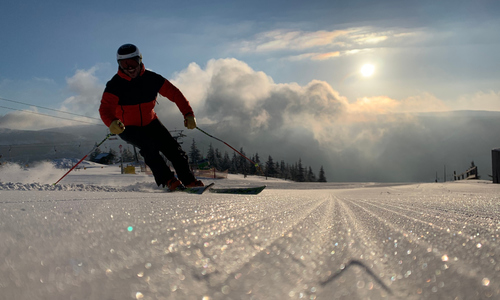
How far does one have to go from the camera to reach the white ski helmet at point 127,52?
3.59 m

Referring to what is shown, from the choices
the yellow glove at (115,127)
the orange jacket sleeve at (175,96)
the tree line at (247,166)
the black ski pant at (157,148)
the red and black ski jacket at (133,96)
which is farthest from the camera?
the tree line at (247,166)

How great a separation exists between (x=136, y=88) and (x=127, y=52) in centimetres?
45

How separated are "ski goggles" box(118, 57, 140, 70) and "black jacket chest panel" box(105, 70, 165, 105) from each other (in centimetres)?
15

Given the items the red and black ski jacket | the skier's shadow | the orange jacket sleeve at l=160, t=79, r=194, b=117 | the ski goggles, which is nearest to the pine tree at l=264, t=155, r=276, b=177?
the orange jacket sleeve at l=160, t=79, r=194, b=117

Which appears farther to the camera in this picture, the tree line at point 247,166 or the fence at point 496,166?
the tree line at point 247,166

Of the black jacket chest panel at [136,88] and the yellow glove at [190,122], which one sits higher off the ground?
the black jacket chest panel at [136,88]

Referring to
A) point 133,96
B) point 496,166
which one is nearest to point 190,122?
point 133,96

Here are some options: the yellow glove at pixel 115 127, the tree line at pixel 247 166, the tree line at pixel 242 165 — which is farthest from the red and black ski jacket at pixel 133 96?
the tree line at pixel 247 166

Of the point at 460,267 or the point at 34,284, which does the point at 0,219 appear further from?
the point at 460,267

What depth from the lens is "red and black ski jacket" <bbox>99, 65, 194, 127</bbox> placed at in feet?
11.7

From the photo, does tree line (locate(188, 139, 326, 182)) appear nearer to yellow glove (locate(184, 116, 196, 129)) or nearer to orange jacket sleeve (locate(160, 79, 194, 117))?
orange jacket sleeve (locate(160, 79, 194, 117))

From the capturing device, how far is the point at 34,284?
0.35 metres

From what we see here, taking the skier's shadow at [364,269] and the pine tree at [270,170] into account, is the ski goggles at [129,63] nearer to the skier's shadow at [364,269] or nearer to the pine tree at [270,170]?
the skier's shadow at [364,269]

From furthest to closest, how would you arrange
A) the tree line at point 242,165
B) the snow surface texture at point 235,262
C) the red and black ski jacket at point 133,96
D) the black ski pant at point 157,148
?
1. the tree line at point 242,165
2. the black ski pant at point 157,148
3. the red and black ski jacket at point 133,96
4. the snow surface texture at point 235,262
